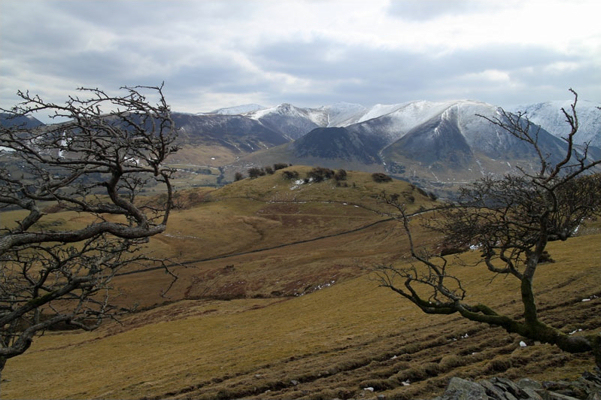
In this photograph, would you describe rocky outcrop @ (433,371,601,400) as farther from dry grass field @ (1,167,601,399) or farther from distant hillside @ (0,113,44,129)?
distant hillside @ (0,113,44,129)

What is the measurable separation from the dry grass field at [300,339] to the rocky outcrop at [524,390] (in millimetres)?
1401

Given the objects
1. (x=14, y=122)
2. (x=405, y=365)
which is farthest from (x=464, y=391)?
(x=14, y=122)

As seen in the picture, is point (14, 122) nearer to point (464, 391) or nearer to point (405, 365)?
point (464, 391)

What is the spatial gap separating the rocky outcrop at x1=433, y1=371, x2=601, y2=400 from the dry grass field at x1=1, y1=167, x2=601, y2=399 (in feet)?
4.60

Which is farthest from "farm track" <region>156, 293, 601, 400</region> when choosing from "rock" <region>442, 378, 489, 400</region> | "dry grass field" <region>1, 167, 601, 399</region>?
"rock" <region>442, 378, 489, 400</region>

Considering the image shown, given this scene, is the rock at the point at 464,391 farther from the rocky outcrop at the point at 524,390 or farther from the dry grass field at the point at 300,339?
the dry grass field at the point at 300,339

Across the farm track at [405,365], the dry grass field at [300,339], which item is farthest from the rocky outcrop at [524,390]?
the farm track at [405,365]

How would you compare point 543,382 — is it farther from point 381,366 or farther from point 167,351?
point 167,351

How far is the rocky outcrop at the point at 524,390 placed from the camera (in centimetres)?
930

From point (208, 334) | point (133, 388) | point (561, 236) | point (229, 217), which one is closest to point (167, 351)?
point (208, 334)

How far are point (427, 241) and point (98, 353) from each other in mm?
53918

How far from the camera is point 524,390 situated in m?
9.88

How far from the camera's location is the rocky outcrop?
30.5 ft

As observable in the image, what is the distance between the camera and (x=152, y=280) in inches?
2763
